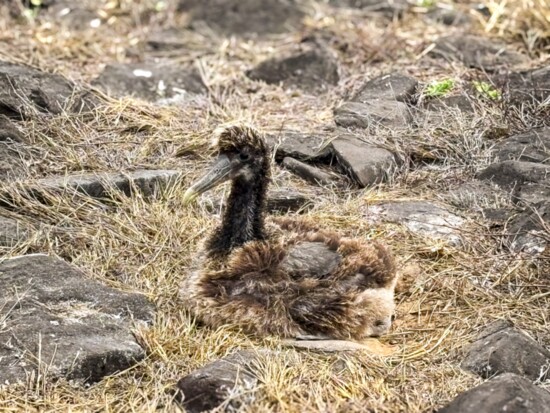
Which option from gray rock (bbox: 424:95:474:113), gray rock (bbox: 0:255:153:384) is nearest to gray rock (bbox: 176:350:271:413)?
gray rock (bbox: 0:255:153:384)

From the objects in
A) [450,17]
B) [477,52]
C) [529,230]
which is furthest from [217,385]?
[450,17]

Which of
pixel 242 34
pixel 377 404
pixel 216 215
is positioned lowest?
pixel 242 34

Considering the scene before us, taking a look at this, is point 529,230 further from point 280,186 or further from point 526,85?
point 526,85

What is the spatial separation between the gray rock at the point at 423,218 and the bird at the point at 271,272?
780mm

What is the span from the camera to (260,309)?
18.7 feet

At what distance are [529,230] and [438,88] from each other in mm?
2650

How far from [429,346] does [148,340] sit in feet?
4.88

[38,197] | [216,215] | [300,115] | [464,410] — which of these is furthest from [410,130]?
[464,410]

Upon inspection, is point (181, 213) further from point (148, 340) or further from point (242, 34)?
point (242, 34)

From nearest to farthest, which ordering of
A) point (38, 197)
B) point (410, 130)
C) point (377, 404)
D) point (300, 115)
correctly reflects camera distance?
point (377, 404) → point (38, 197) → point (410, 130) → point (300, 115)

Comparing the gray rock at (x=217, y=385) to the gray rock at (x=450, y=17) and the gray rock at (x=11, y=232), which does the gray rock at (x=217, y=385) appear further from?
the gray rock at (x=450, y=17)

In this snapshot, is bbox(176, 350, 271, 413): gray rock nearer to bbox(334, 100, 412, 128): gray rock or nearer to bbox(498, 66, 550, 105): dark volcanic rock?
bbox(334, 100, 412, 128): gray rock

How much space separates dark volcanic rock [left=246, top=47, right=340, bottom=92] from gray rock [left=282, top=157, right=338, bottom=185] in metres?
A: 2.12

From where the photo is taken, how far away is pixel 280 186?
7.73m
